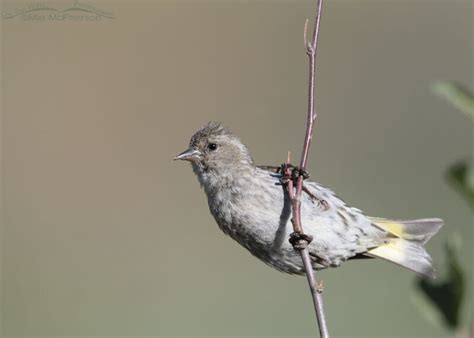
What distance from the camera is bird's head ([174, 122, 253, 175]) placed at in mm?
4023

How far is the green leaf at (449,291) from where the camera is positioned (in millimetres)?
1103

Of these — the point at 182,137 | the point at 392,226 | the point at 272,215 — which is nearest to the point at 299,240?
the point at 272,215

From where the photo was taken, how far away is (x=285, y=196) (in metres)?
3.65

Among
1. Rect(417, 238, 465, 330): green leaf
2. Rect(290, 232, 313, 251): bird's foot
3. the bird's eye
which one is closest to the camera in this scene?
Rect(417, 238, 465, 330): green leaf

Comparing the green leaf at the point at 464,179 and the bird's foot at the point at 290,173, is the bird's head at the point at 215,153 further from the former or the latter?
the green leaf at the point at 464,179

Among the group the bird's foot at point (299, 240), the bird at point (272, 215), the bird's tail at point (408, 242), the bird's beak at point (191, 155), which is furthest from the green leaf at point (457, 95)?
the bird's tail at point (408, 242)

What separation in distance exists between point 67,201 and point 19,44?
9.31ft

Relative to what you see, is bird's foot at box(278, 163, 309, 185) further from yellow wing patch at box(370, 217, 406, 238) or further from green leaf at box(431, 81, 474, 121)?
green leaf at box(431, 81, 474, 121)

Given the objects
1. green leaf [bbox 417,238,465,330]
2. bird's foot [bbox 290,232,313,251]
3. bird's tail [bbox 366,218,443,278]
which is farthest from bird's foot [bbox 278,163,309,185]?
green leaf [bbox 417,238,465,330]

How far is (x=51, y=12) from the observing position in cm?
952

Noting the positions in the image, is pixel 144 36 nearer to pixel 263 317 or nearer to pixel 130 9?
pixel 130 9

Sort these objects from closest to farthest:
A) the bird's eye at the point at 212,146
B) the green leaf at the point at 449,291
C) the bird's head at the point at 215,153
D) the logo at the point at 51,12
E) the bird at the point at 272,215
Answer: the green leaf at the point at 449,291
the bird at the point at 272,215
the bird's head at the point at 215,153
the bird's eye at the point at 212,146
the logo at the point at 51,12

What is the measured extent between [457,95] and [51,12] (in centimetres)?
889

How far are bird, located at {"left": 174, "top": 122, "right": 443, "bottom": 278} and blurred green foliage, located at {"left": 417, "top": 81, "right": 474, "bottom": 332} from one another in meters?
2.30
